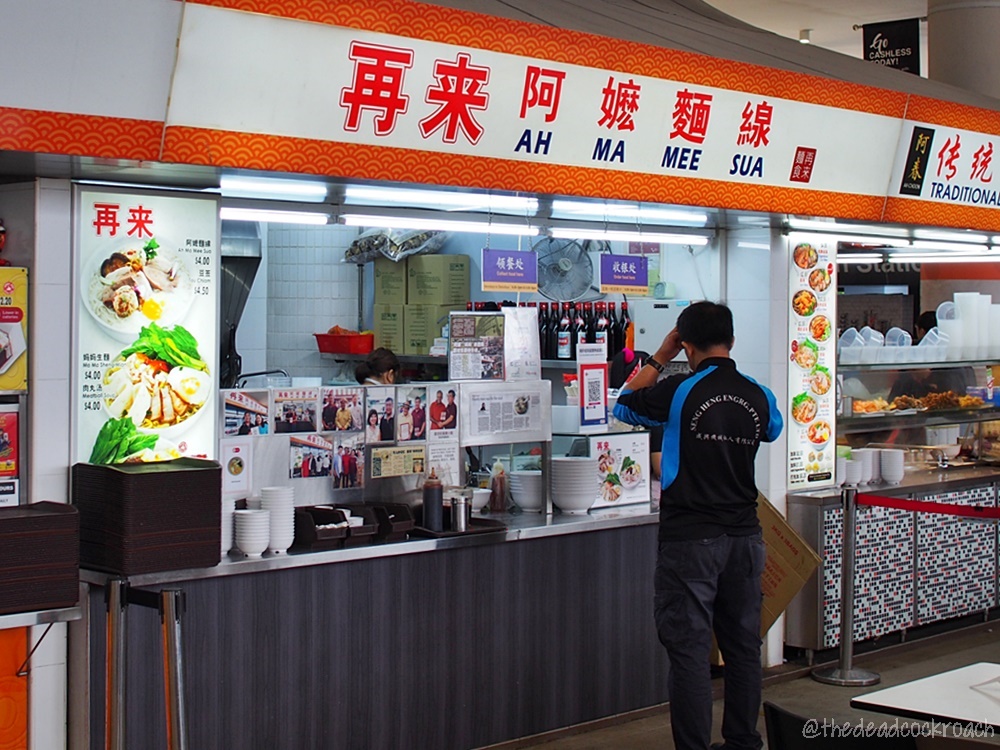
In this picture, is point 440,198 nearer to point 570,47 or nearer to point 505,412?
point 570,47

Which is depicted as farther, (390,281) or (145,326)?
(390,281)

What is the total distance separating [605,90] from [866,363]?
3.26 metres

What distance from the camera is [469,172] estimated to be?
16.2 feet

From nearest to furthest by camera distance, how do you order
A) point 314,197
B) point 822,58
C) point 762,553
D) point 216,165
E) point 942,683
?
point 942,683 → point 216,165 → point 762,553 → point 314,197 → point 822,58

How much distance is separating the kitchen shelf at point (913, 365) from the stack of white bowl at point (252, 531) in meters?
3.93

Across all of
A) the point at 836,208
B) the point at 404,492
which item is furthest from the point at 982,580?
the point at 404,492

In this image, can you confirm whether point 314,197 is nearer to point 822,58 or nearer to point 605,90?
point 605,90

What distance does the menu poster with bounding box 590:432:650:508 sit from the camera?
243 inches

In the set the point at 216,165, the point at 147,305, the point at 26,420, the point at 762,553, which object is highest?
the point at 216,165

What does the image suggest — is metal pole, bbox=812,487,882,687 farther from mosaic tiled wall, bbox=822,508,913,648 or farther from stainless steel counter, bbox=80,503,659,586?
stainless steel counter, bbox=80,503,659,586

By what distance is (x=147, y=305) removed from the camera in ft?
15.2

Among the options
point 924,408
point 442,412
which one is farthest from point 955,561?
point 442,412

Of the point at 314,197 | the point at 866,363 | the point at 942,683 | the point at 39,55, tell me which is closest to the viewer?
the point at 942,683

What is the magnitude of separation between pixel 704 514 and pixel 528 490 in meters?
1.42
